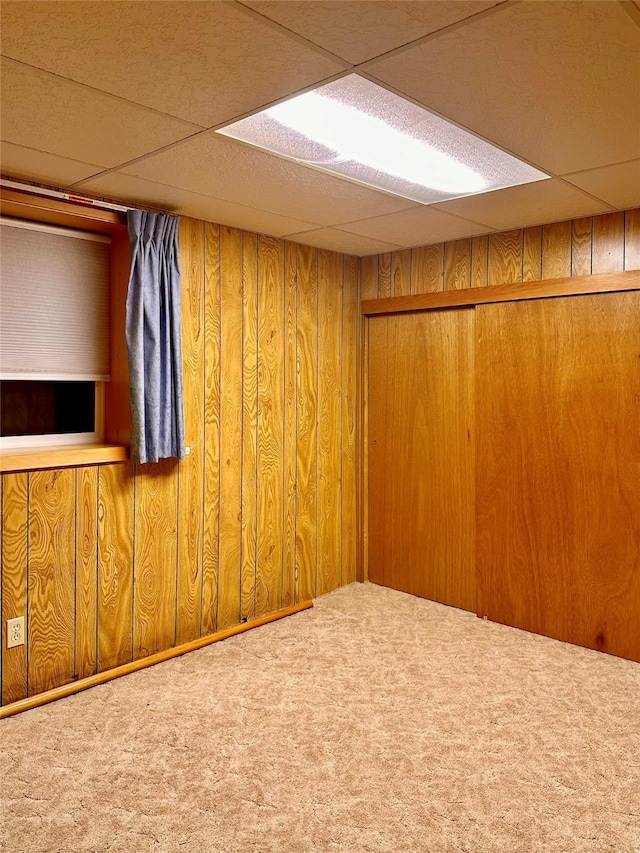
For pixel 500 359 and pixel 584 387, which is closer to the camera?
pixel 584 387

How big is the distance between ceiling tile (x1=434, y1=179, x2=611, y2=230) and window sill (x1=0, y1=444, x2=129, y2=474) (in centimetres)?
190

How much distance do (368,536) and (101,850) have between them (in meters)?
2.69

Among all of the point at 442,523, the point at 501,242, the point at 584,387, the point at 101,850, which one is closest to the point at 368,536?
the point at 442,523

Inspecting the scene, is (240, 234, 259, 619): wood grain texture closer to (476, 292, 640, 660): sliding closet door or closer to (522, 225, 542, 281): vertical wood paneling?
(476, 292, 640, 660): sliding closet door

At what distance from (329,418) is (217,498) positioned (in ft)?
3.26

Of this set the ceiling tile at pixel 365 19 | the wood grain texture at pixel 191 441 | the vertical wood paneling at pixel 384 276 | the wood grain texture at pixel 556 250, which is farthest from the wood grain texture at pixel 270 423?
the ceiling tile at pixel 365 19

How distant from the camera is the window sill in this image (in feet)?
8.70

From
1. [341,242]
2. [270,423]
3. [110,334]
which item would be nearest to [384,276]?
[341,242]

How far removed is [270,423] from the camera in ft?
12.2

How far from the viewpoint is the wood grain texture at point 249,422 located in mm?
3549

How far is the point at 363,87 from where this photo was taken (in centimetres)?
184

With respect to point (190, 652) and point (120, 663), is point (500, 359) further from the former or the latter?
point (120, 663)

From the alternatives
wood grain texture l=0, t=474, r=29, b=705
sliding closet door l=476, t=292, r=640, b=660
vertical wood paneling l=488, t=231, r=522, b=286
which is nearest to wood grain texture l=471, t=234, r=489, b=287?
vertical wood paneling l=488, t=231, r=522, b=286

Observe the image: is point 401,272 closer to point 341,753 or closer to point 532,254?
point 532,254
